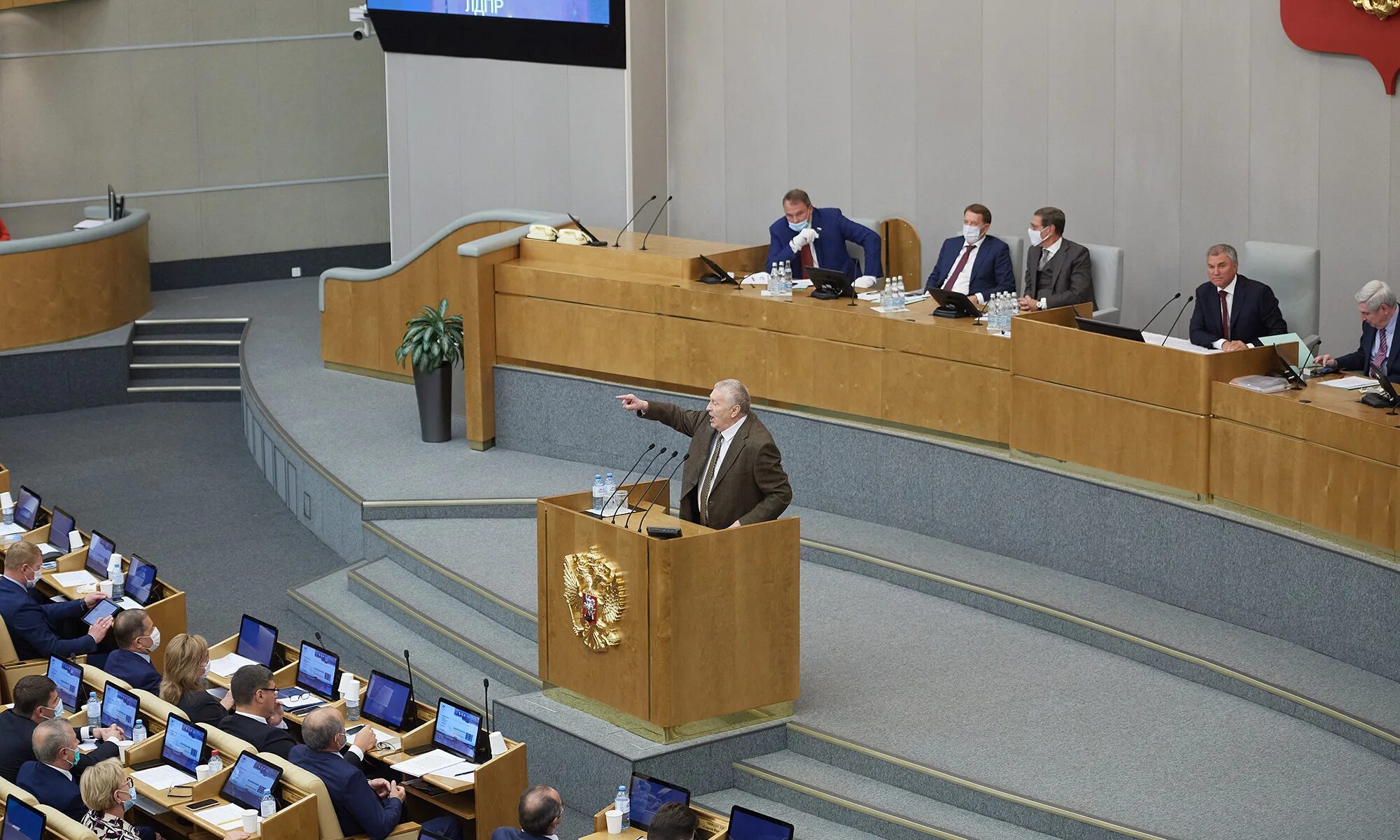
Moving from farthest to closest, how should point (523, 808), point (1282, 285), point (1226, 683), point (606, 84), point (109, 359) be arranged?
point (109, 359)
point (606, 84)
point (1282, 285)
point (1226, 683)
point (523, 808)

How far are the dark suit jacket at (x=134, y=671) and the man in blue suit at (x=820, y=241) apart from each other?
4.12m

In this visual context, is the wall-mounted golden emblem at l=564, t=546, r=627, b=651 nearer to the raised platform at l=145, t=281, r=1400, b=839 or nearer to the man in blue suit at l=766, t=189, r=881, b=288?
the raised platform at l=145, t=281, r=1400, b=839

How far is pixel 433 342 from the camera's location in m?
9.81

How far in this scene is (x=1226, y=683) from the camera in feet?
21.0

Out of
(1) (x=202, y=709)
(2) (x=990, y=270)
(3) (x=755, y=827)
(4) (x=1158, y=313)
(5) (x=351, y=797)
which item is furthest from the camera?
(2) (x=990, y=270)

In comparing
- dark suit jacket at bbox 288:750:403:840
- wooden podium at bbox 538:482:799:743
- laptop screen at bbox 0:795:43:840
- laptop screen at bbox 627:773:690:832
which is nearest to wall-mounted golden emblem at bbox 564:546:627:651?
wooden podium at bbox 538:482:799:743

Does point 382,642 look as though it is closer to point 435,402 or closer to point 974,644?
point 435,402

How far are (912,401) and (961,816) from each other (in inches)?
107

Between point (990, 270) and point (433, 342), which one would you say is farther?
point (433, 342)

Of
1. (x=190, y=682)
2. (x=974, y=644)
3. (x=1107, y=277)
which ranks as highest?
(x=1107, y=277)

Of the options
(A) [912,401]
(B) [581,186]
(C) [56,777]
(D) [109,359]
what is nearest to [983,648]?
(A) [912,401]

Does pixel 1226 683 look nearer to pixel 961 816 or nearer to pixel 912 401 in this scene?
pixel 961 816

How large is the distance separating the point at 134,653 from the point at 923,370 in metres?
3.76

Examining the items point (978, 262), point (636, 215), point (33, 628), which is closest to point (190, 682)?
point (33, 628)
